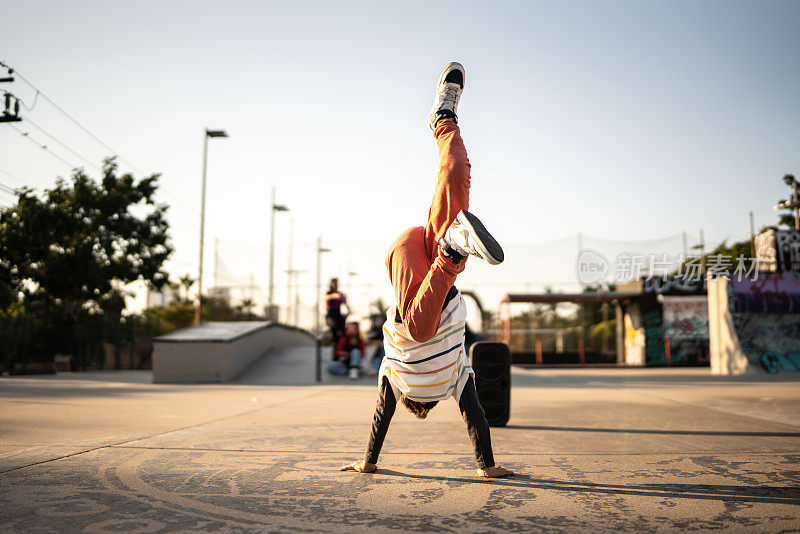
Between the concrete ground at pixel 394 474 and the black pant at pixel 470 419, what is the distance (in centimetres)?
17

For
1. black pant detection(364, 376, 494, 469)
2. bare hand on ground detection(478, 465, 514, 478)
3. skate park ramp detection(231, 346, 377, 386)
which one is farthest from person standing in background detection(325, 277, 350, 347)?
bare hand on ground detection(478, 465, 514, 478)

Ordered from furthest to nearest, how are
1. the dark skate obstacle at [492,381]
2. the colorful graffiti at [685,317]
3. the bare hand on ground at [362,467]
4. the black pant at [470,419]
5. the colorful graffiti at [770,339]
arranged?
1. the colorful graffiti at [685,317]
2. the colorful graffiti at [770,339]
3. the dark skate obstacle at [492,381]
4. the bare hand on ground at [362,467]
5. the black pant at [470,419]

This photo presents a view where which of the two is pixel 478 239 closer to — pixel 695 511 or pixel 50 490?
pixel 695 511

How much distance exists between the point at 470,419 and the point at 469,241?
140 cm

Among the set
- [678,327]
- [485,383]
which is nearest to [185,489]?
[485,383]

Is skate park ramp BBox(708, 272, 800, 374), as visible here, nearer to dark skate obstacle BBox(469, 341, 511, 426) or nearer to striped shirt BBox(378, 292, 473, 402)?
dark skate obstacle BBox(469, 341, 511, 426)

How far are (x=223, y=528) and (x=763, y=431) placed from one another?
555 cm

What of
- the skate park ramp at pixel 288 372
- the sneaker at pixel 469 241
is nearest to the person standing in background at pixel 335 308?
the skate park ramp at pixel 288 372

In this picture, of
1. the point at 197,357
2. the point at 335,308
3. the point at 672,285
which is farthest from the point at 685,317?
the point at 197,357

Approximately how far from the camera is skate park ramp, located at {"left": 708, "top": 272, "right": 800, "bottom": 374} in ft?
69.1

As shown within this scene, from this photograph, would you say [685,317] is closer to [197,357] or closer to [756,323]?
[756,323]

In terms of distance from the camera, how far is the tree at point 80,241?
23.2 metres

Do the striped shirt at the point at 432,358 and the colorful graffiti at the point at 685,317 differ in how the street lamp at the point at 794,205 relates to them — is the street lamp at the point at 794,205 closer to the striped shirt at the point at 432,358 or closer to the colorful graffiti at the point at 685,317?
the colorful graffiti at the point at 685,317

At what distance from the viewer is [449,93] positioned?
339cm
